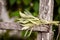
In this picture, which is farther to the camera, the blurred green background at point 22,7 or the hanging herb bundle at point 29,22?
the blurred green background at point 22,7

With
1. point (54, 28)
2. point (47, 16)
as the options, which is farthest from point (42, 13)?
point (54, 28)

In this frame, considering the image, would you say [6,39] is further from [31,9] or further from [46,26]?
[46,26]

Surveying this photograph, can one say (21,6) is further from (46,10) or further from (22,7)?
(46,10)

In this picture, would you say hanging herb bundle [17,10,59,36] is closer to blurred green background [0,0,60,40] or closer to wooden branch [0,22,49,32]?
wooden branch [0,22,49,32]

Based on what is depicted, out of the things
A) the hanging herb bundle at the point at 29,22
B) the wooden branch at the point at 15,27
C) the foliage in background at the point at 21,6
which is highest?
the foliage in background at the point at 21,6

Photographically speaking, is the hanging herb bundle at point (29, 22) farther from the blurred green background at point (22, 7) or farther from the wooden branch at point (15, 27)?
the blurred green background at point (22, 7)

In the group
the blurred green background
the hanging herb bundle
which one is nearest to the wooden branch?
the hanging herb bundle

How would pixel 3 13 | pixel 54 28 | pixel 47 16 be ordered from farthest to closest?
1. pixel 3 13
2. pixel 54 28
3. pixel 47 16

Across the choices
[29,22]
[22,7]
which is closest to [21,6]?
[22,7]

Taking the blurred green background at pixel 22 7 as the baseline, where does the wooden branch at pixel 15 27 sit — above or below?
below

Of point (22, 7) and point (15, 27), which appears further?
point (22, 7)

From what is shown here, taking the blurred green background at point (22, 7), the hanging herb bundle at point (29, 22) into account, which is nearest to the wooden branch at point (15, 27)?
the hanging herb bundle at point (29, 22)
